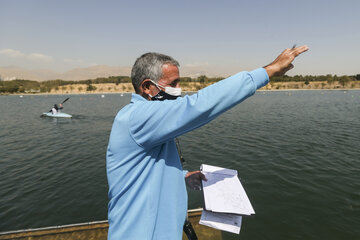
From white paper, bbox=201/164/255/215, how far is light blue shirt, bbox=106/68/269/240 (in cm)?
59

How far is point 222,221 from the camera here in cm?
209

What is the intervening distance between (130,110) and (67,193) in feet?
29.6

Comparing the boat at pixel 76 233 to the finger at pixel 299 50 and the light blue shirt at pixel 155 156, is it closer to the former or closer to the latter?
the light blue shirt at pixel 155 156

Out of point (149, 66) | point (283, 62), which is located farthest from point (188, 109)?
point (283, 62)

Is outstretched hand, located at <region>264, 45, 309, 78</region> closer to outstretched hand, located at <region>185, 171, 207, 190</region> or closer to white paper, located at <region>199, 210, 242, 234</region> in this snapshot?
white paper, located at <region>199, 210, 242, 234</region>

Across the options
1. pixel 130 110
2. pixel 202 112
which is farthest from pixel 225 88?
pixel 130 110

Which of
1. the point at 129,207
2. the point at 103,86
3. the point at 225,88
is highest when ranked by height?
the point at 103,86

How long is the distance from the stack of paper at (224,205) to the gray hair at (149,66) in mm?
1573

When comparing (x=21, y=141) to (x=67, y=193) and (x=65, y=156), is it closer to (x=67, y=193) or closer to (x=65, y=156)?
(x=65, y=156)

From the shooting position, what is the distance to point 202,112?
3.86ft

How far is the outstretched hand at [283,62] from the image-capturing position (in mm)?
1425

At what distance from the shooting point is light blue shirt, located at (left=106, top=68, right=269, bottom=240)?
1.21m

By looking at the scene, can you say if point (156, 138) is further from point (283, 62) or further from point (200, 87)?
point (200, 87)

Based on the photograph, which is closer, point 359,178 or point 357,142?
point 359,178
